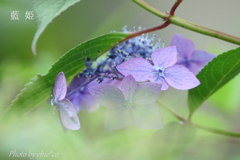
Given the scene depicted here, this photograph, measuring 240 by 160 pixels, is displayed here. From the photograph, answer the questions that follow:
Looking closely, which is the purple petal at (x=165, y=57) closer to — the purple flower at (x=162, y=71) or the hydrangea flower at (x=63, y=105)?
the purple flower at (x=162, y=71)

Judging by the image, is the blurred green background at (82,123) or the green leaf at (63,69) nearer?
the blurred green background at (82,123)

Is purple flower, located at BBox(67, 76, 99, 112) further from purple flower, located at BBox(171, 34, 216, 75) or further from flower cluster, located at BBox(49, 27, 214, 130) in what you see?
purple flower, located at BBox(171, 34, 216, 75)

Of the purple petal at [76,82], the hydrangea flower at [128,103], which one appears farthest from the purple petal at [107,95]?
the purple petal at [76,82]

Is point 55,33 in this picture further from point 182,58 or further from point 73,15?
point 182,58

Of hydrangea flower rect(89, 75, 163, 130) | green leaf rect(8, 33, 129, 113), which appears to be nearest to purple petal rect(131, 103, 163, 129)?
hydrangea flower rect(89, 75, 163, 130)

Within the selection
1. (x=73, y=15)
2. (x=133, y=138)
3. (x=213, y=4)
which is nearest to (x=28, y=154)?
(x=133, y=138)

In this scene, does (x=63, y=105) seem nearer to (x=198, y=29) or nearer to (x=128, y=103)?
(x=128, y=103)

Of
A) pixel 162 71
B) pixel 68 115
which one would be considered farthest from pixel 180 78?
pixel 68 115
